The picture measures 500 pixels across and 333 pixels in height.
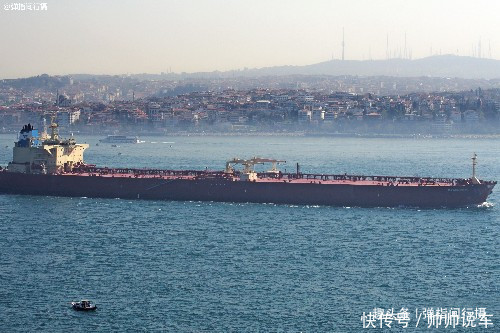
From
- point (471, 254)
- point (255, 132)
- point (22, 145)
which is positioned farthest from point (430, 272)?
point (255, 132)

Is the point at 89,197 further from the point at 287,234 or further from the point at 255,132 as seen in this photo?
the point at 255,132

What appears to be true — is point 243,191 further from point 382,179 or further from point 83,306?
point 83,306

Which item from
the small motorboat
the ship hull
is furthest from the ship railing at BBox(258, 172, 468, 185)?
the small motorboat

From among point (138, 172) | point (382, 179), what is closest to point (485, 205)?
point (382, 179)

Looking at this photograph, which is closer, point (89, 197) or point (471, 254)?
point (471, 254)

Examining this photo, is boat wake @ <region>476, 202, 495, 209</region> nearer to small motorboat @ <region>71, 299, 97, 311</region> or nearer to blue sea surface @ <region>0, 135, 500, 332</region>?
blue sea surface @ <region>0, 135, 500, 332</region>

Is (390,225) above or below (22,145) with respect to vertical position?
below

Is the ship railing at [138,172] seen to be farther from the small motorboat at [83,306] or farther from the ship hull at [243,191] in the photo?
the small motorboat at [83,306]
